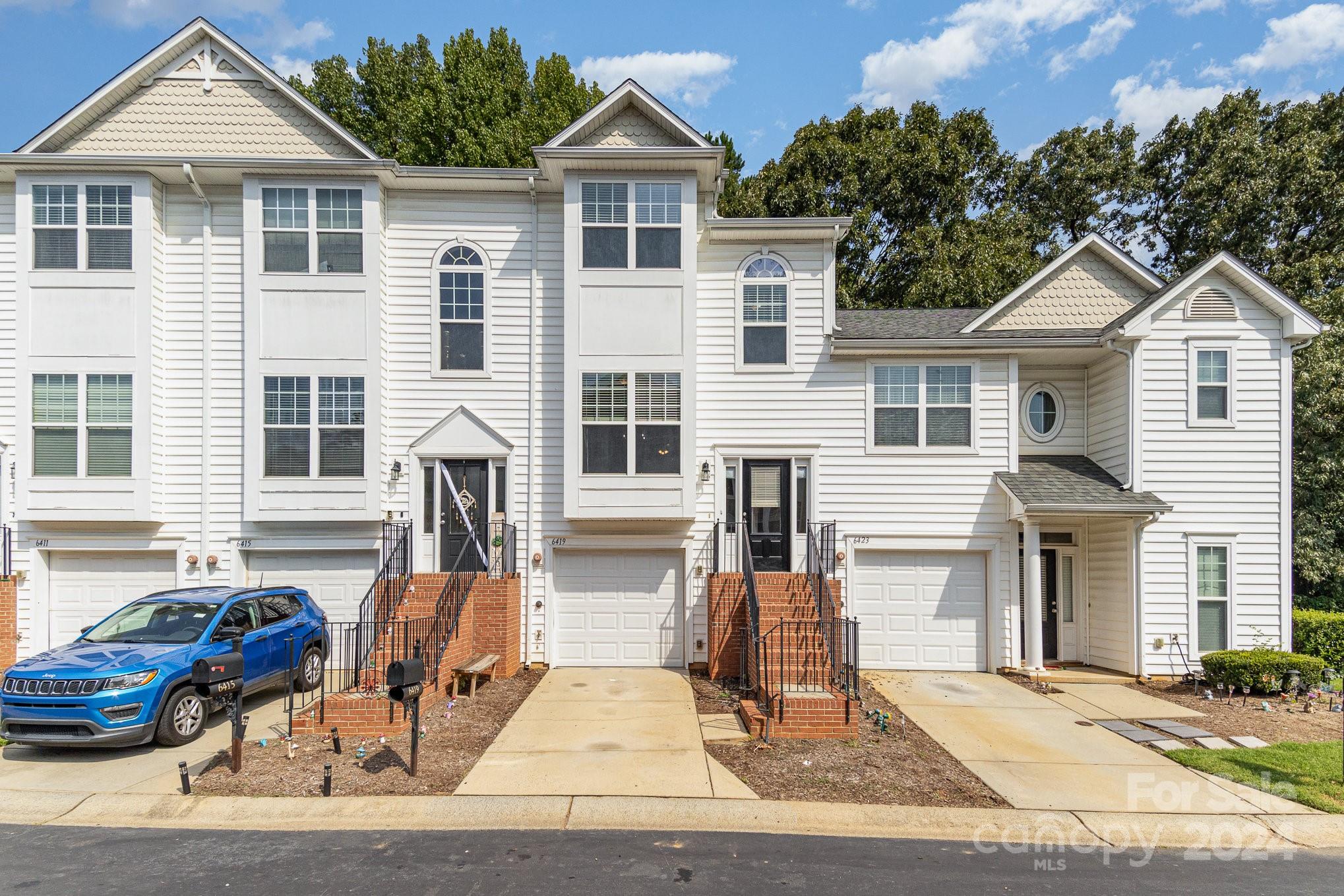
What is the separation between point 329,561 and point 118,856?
7.33 m

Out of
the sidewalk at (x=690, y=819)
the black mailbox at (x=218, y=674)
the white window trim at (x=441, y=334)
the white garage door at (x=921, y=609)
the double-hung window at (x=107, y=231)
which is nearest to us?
the sidewalk at (x=690, y=819)

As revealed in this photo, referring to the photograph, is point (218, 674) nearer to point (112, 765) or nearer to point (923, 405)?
point (112, 765)

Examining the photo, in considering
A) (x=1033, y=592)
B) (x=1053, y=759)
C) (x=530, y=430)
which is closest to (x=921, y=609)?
(x=1033, y=592)

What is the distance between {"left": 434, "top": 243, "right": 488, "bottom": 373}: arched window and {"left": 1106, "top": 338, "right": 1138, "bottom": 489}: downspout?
34.3 feet

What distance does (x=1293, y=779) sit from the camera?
774 cm

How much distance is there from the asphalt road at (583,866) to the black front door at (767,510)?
23.5 feet

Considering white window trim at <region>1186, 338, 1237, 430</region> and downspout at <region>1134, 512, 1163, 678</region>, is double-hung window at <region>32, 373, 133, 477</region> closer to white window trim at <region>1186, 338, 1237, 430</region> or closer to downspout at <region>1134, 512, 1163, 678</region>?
downspout at <region>1134, 512, 1163, 678</region>

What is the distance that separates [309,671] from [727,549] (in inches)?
257

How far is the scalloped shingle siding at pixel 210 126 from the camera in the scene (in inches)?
500

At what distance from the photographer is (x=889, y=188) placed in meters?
25.4

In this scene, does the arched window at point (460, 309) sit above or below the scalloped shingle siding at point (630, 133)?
below

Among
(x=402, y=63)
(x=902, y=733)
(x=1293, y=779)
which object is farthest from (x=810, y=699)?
(x=402, y=63)

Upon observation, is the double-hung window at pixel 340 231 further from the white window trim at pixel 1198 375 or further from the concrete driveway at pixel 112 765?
the white window trim at pixel 1198 375

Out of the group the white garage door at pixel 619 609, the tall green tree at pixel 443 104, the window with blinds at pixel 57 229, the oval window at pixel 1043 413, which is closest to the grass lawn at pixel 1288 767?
the oval window at pixel 1043 413
